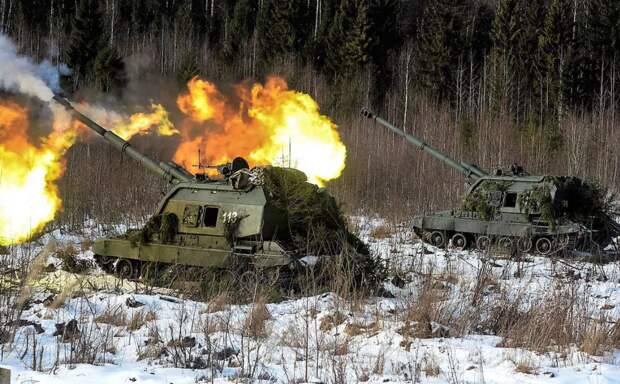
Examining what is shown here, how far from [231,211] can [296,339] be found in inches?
175

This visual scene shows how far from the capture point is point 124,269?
12234 millimetres

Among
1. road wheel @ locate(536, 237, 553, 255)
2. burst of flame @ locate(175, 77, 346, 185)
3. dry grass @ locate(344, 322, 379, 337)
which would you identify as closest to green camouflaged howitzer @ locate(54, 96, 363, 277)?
dry grass @ locate(344, 322, 379, 337)

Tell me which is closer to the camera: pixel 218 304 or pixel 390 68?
pixel 218 304

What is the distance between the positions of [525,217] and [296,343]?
9.96m

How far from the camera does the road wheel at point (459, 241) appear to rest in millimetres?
16844

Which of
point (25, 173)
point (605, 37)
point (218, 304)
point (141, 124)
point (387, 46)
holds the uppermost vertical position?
point (605, 37)

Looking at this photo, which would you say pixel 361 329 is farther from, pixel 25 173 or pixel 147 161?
pixel 25 173

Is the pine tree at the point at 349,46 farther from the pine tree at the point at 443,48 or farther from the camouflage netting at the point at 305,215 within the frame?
the camouflage netting at the point at 305,215

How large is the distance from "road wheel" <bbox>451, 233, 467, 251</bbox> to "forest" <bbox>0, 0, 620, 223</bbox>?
5501 mm

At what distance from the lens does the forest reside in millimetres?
25922

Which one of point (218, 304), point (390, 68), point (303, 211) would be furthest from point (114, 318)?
point (390, 68)

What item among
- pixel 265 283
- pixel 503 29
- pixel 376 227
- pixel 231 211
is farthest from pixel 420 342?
pixel 503 29

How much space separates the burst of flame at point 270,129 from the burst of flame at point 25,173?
4.22 m

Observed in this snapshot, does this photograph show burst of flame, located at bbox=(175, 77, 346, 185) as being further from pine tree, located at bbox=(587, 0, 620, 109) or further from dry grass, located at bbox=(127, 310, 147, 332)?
pine tree, located at bbox=(587, 0, 620, 109)
